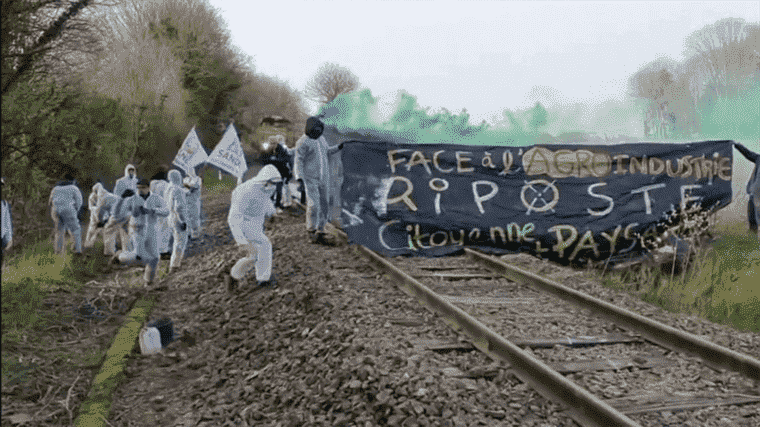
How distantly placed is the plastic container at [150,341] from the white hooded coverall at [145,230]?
2.90 metres

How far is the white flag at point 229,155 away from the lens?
41.0ft

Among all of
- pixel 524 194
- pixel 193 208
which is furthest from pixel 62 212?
pixel 524 194

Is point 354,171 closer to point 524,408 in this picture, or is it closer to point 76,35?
point 76,35

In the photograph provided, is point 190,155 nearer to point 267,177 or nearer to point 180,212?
point 180,212

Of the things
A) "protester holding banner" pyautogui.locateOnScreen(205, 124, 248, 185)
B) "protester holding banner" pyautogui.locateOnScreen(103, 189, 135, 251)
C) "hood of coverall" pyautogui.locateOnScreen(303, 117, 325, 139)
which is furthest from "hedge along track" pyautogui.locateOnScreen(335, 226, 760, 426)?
"protester holding banner" pyautogui.locateOnScreen(205, 124, 248, 185)

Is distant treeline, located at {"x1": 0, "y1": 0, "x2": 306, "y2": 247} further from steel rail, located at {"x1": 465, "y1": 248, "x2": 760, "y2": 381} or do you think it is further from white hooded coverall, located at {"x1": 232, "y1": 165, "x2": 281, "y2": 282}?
steel rail, located at {"x1": 465, "y1": 248, "x2": 760, "y2": 381}

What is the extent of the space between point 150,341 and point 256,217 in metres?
1.96

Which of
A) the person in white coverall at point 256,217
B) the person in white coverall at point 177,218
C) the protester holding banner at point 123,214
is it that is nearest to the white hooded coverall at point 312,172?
the person in white coverall at point 177,218

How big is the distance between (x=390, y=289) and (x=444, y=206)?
94.6 inches

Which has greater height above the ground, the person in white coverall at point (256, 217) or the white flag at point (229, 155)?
the white flag at point (229, 155)

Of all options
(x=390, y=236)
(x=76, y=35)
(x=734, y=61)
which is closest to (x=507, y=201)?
(x=390, y=236)

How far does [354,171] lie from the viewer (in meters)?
8.65

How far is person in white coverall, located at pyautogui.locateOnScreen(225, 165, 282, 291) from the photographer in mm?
6949

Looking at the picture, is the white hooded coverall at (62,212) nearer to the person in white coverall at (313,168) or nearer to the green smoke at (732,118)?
the person in white coverall at (313,168)
